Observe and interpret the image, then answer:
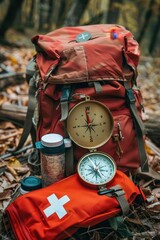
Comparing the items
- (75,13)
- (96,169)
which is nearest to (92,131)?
(96,169)

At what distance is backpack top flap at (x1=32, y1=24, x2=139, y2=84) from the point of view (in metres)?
2.85

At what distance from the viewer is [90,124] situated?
292 cm

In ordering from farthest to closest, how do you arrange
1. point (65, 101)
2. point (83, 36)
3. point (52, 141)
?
point (83, 36)
point (65, 101)
point (52, 141)

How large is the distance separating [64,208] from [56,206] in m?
0.07

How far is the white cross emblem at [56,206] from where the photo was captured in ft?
7.93

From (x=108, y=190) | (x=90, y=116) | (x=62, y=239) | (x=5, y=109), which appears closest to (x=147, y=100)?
(x=5, y=109)

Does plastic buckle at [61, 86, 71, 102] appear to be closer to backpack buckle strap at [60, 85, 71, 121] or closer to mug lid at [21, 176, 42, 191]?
backpack buckle strap at [60, 85, 71, 121]

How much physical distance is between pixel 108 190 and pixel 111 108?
805 mm

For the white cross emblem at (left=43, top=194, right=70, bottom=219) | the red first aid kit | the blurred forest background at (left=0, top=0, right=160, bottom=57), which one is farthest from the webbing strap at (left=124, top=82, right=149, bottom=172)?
the blurred forest background at (left=0, top=0, right=160, bottom=57)

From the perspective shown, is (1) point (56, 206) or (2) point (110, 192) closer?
(1) point (56, 206)

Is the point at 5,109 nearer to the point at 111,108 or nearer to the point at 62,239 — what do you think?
the point at 111,108

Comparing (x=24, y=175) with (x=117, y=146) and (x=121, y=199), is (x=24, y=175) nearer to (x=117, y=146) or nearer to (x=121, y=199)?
(x=117, y=146)

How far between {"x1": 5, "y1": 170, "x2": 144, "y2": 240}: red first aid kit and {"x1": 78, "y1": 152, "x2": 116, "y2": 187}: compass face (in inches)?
2.2

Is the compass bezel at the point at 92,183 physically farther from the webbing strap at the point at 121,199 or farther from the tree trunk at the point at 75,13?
the tree trunk at the point at 75,13
